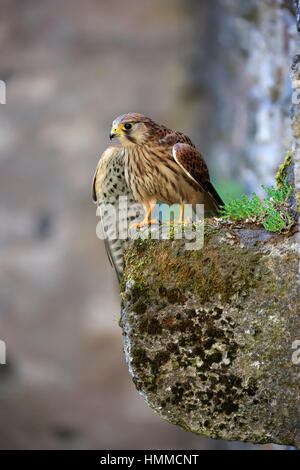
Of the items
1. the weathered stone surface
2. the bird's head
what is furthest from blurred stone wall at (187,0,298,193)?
the weathered stone surface

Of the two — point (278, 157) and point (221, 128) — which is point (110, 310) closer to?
point (221, 128)

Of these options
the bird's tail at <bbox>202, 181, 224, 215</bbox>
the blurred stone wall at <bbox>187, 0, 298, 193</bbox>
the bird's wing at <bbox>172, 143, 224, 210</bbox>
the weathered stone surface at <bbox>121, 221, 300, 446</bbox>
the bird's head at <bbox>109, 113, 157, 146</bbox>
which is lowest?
the weathered stone surface at <bbox>121, 221, 300, 446</bbox>

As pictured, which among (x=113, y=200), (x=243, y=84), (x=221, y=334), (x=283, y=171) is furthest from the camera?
(x=243, y=84)

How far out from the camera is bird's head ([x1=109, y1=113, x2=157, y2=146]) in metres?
1.53

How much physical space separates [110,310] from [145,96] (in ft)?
5.78

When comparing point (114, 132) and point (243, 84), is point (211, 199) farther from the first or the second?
point (243, 84)

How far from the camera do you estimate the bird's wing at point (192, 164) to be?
5.11 ft

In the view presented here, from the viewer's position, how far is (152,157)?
1.59 metres

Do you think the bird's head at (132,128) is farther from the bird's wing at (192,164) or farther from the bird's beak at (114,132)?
the bird's wing at (192,164)

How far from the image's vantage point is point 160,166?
160cm

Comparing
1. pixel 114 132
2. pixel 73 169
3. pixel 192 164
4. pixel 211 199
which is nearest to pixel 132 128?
pixel 114 132

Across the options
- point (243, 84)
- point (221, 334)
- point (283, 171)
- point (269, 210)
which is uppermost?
point (243, 84)

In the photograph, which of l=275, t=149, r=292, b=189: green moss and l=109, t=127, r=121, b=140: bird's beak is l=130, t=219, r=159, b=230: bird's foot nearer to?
l=109, t=127, r=121, b=140: bird's beak

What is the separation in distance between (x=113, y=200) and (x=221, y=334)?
0.82 metres
